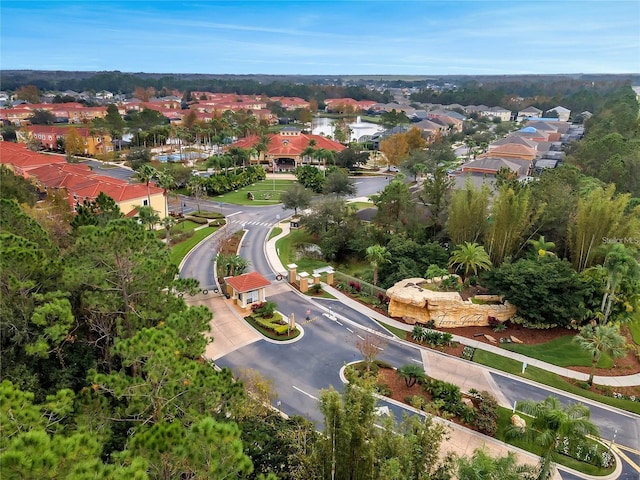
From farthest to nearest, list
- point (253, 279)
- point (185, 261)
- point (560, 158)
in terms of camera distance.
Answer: point (560, 158)
point (185, 261)
point (253, 279)

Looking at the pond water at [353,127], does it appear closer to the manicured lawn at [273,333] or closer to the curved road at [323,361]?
the curved road at [323,361]

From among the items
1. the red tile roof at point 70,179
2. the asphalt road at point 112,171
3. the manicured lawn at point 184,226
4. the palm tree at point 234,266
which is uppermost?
the red tile roof at point 70,179

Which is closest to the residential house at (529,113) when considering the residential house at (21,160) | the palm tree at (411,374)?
the residential house at (21,160)

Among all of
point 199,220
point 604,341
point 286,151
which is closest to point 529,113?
point 286,151

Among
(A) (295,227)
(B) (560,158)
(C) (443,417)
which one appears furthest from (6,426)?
(B) (560,158)

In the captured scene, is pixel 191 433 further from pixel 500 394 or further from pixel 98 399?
pixel 500 394

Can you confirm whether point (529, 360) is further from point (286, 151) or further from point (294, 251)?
point (286, 151)
